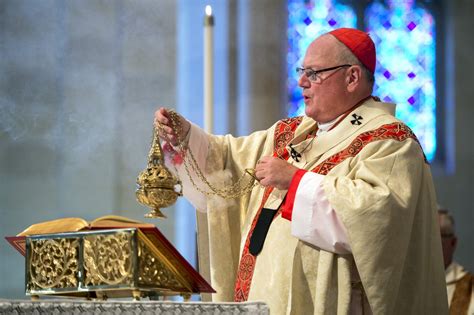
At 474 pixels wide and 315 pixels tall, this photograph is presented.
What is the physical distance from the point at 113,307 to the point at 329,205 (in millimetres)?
1471

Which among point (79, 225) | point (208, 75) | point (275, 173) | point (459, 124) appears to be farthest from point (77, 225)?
point (459, 124)

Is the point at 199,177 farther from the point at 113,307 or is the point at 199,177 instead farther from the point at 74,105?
the point at 74,105

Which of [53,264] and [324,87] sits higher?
[324,87]

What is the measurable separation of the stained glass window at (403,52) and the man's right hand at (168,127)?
5352mm

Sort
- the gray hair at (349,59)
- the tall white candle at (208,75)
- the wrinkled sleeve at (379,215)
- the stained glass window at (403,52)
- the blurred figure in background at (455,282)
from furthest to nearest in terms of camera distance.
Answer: the stained glass window at (403,52) < the blurred figure in background at (455,282) < the tall white candle at (208,75) < the gray hair at (349,59) < the wrinkled sleeve at (379,215)

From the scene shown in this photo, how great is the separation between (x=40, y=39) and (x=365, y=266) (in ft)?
13.1

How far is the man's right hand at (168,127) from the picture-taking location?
4.61 m

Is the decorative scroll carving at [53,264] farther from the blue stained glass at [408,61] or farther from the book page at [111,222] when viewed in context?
the blue stained glass at [408,61]

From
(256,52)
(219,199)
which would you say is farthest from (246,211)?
(256,52)

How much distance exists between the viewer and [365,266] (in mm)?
4285

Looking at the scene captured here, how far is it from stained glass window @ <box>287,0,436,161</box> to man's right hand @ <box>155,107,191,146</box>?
5352 mm

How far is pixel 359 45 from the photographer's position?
4949 millimetres

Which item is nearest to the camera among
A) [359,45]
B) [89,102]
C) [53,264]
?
[53,264]

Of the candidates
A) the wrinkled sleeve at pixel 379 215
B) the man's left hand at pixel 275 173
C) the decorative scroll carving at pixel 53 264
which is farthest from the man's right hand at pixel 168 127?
the decorative scroll carving at pixel 53 264
